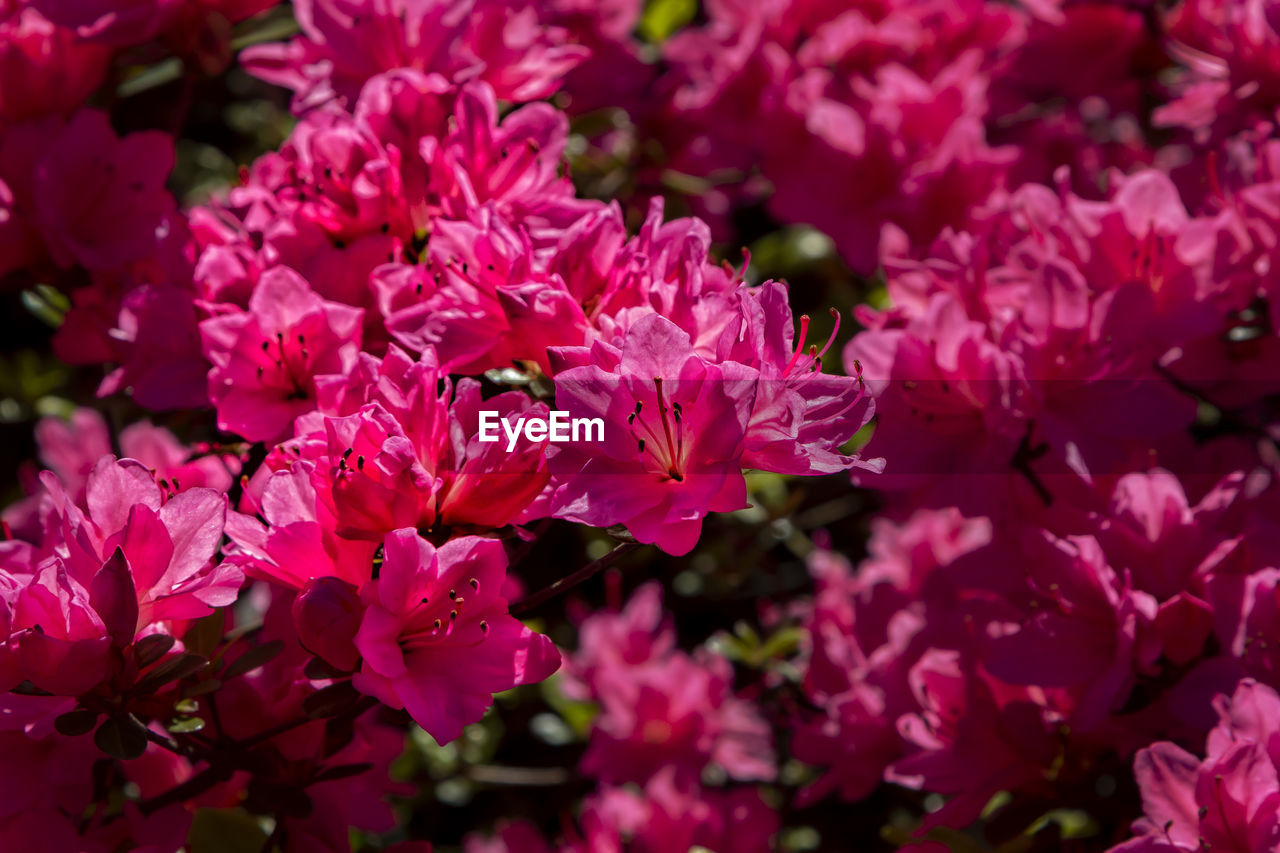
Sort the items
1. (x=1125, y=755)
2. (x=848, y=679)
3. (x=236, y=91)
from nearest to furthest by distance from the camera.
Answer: (x=1125, y=755)
(x=848, y=679)
(x=236, y=91)

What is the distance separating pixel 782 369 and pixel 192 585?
0.49 meters

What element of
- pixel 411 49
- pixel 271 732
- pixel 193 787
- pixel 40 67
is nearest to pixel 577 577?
pixel 271 732

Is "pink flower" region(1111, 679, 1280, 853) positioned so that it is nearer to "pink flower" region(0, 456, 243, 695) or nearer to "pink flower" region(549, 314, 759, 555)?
"pink flower" region(549, 314, 759, 555)

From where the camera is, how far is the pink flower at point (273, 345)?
105 cm

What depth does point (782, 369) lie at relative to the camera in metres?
0.89

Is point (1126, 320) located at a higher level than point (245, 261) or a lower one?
lower

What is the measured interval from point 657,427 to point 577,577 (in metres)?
0.14

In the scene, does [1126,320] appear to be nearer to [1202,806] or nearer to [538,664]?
[1202,806]

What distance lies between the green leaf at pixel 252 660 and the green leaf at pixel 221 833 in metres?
0.15

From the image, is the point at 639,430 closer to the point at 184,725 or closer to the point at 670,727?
the point at 184,725

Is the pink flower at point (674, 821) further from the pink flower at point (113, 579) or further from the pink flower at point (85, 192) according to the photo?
the pink flower at point (85, 192)

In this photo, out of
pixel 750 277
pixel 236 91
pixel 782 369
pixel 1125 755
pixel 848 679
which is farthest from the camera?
pixel 236 91

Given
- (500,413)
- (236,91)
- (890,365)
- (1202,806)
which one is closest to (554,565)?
(890,365)

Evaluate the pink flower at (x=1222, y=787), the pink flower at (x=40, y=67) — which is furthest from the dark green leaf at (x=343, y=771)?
the pink flower at (x=40, y=67)
